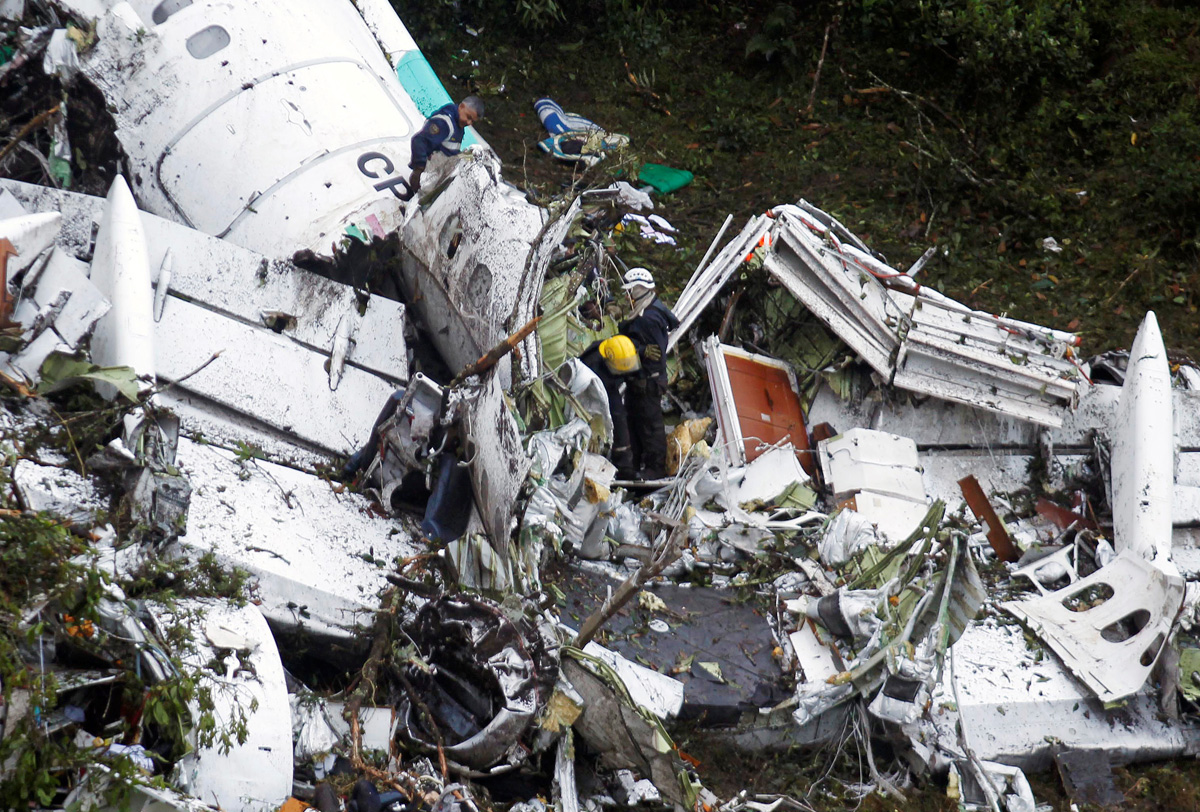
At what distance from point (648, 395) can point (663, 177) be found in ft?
10.9

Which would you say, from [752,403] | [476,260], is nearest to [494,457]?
[476,260]

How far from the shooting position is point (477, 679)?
173 inches

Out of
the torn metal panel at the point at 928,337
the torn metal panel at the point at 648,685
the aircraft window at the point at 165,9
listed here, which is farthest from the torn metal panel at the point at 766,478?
the aircraft window at the point at 165,9

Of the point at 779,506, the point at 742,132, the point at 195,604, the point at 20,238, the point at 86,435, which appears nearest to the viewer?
the point at 195,604

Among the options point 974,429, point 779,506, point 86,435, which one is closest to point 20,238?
point 86,435

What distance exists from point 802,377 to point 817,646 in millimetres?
2099

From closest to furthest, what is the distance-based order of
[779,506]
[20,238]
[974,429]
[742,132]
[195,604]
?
[195,604]
[20,238]
[779,506]
[974,429]
[742,132]

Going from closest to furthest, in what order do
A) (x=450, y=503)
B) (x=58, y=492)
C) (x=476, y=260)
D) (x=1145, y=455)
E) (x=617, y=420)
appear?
(x=58, y=492)
(x=450, y=503)
(x=476, y=260)
(x=1145, y=455)
(x=617, y=420)

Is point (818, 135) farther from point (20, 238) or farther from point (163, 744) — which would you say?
point (163, 744)

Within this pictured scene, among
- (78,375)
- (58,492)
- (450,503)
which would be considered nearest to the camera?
(58,492)

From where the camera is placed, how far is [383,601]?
15.1 feet

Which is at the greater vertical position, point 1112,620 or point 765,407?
point 765,407

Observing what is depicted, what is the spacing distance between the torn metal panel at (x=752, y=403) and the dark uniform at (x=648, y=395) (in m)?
0.36

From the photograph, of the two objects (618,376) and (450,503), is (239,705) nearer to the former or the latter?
(450,503)
